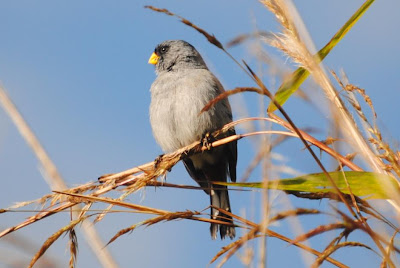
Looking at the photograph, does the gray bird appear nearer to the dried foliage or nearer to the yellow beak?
the yellow beak

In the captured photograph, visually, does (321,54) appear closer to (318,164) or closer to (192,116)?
(318,164)

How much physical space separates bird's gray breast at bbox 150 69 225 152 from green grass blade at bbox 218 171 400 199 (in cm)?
251

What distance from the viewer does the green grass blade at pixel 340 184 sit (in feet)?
5.23

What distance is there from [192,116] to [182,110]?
0.34 ft

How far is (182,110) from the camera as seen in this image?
4.34 m

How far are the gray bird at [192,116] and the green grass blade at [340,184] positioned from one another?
2286 millimetres

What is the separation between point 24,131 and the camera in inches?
82.4

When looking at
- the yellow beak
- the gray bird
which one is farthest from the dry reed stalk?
the yellow beak

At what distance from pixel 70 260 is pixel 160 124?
284 centimetres

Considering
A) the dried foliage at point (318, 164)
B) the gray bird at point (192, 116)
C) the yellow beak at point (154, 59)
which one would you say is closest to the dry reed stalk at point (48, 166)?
the dried foliage at point (318, 164)

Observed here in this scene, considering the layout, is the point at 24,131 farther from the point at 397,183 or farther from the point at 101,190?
the point at 397,183

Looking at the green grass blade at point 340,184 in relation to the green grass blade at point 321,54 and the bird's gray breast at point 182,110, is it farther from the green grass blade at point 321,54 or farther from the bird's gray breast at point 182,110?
the bird's gray breast at point 182,110

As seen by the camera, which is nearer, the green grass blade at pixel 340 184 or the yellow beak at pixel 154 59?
the green grass blade at pixel 340 184

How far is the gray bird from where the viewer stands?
4.32m
